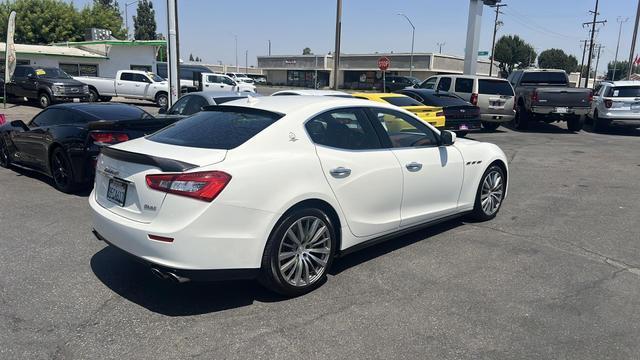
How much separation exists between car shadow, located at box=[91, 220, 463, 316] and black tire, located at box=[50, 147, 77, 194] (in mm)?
2850

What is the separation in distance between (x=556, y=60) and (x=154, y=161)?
11218 cm

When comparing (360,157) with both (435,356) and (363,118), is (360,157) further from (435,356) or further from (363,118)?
(435,356)

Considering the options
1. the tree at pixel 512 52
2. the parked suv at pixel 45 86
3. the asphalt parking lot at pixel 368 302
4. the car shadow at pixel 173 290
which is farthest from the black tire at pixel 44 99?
the tree at pixel 512 52

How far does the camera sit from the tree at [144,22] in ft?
290

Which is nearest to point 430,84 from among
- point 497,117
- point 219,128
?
point 497,117

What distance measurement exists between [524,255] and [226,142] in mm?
3221

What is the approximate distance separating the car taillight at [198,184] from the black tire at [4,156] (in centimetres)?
700

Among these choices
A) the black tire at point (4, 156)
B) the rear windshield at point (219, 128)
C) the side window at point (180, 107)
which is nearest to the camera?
the rear windshield at point (219, 128)

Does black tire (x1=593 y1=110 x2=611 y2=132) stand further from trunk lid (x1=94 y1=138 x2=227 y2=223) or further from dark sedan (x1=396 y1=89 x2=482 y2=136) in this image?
trunk lid (x1=94 y1=138 x2=227 y2=223)

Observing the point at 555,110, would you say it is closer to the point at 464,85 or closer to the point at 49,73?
the point at 464,85

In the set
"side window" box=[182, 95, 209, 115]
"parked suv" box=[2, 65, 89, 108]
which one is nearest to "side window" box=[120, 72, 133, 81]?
"parked suv" box=[2, 65, 89, 108]

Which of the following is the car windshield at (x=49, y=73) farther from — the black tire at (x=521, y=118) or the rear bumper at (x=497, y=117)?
the black tire at (x=521, y=118)

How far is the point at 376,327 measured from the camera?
3.49 metres

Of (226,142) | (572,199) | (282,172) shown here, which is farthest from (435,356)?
(572,199)
